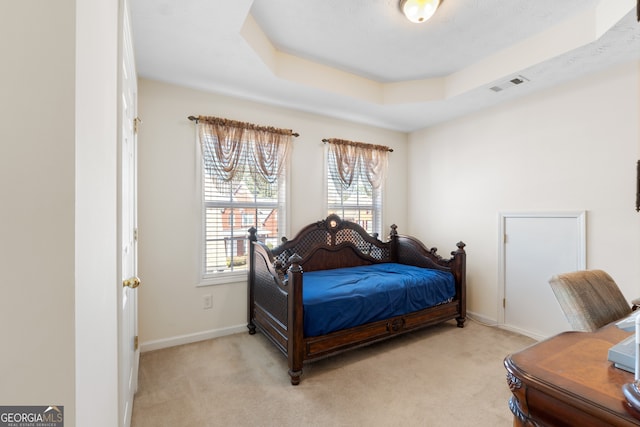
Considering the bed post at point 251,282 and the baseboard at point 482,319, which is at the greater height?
the bed post at point 251,282

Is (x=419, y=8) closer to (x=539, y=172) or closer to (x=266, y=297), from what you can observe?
(x=539, y=172)

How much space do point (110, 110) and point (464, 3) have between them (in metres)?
2.32

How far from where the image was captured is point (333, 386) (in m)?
2.12

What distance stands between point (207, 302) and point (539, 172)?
12.2ft

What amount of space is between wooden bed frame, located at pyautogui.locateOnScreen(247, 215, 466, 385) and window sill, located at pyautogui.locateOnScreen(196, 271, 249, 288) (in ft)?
0.34

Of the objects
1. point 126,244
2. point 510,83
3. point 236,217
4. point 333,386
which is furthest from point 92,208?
point 510,83

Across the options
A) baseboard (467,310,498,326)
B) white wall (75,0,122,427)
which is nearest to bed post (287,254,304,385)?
white wall (75,0,122,427)

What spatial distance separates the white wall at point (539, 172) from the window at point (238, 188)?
7.28 ft

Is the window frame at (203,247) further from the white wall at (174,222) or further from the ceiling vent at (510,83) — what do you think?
the ceiling vent at (510,83)

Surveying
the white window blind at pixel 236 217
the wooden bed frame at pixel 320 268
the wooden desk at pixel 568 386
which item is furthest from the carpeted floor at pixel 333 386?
the wooden desk at pixel 568 386

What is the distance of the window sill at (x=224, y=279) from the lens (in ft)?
9.58

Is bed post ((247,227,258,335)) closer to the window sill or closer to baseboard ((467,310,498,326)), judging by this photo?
the window sill

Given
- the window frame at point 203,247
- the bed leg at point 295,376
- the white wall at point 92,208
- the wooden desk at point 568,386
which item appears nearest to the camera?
the white wall at point 92,208

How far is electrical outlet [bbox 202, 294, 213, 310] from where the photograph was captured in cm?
291
